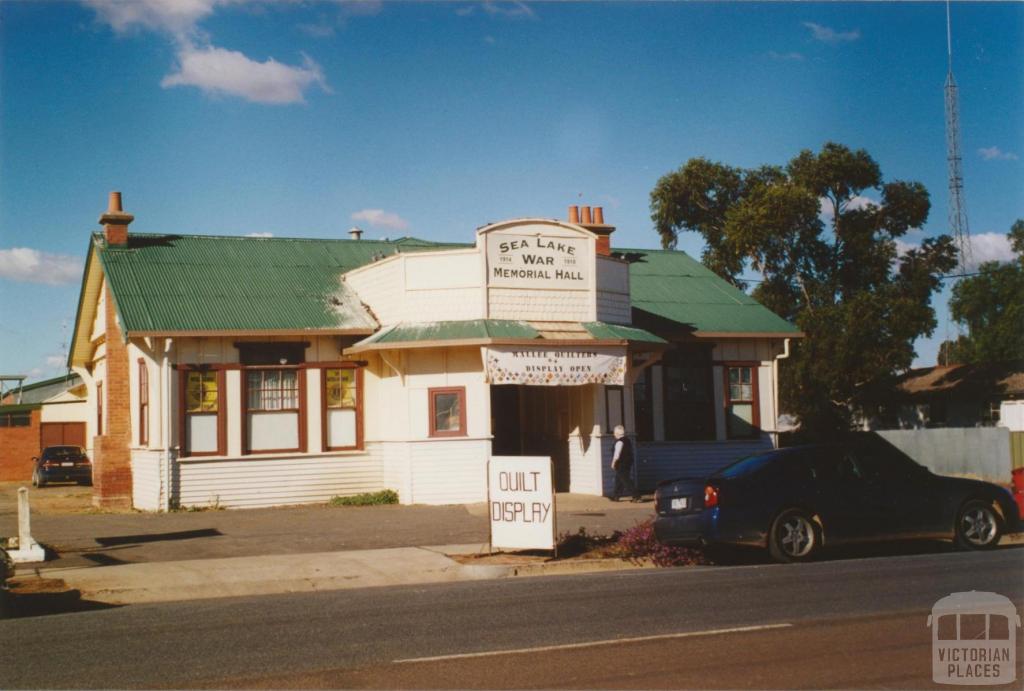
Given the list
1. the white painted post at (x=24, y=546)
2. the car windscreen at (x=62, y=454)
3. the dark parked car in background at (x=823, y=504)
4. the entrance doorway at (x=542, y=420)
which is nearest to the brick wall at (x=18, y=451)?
the car windscreen at (x=62, y=454)

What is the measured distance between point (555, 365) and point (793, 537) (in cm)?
864

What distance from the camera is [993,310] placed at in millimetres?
67125

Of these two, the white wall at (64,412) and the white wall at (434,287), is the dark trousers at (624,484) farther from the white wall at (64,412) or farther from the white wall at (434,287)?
the white wall at (64,412)

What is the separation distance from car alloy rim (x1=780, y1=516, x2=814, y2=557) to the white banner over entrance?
8450mm

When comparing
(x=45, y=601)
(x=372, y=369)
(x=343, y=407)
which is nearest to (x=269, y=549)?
(x=45, y=601)

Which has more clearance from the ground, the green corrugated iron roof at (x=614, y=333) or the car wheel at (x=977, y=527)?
the green corrugated iron roof at (x=614, y=333)

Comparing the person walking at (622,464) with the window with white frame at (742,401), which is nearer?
the person walking at (622,464)

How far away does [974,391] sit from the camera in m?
45.1

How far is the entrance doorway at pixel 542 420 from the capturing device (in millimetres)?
23891

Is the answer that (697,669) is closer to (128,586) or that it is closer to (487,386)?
(128,586)

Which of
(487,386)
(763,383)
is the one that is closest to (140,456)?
(487,386)

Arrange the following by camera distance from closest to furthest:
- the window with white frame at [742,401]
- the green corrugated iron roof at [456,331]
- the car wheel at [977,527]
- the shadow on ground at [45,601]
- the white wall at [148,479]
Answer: the shadow on ground at [45,601] → the car wheel at [977,527] → the green corrugated iron roof at [456,331] → the white wall at [148,479] → the window with white frame at [742,401]

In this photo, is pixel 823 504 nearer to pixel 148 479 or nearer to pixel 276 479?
pixel 276 479

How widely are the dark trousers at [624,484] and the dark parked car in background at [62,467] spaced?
21.4 metres
